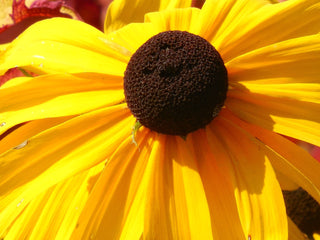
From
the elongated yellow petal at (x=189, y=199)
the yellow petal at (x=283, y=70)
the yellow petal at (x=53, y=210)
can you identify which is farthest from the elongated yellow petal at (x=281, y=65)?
the yellow petal at (x=53, y=210)

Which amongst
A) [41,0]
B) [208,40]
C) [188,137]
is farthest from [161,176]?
[41,0]

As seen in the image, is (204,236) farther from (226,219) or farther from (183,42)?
(183,42)

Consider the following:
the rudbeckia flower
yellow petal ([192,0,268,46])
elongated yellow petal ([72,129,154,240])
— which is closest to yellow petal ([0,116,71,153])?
the rudbeckia flower

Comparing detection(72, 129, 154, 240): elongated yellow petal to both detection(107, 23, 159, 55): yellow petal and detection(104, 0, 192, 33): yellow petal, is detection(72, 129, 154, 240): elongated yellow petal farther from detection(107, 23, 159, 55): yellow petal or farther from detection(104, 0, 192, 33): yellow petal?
detection(104, 0, 192, 33): yellow petal

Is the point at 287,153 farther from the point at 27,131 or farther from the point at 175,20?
the point at 27,131

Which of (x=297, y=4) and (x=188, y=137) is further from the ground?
(x=297, y=4)

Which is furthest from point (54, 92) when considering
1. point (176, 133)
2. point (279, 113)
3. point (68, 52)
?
point (279, 113)
